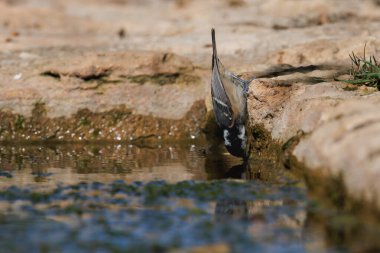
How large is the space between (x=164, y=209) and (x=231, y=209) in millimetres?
494

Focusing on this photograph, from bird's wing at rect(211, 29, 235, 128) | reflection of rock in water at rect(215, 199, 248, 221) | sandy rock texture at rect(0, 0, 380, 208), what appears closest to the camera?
reflection of rock in water at rect(215, 199, 248, 221)

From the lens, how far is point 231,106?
8.45m

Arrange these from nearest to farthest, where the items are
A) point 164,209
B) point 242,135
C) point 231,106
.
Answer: point 164,209, point 231,106, point 242,135

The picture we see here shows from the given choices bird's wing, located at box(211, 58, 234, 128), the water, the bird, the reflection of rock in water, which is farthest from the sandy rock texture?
the reflection of rock in water

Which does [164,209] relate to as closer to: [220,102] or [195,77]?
[220,102]

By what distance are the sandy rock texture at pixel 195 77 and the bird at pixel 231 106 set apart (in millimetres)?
126

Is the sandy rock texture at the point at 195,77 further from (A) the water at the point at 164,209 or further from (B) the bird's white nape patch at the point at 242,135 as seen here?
(A) the water at the point at 164,209

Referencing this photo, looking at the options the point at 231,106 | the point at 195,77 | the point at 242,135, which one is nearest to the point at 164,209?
the point at 231,106

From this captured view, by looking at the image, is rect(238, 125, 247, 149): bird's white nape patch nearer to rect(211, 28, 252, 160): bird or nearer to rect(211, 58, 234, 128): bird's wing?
rect(211, 28, 252, 160): bird

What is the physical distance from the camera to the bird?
27.5ft

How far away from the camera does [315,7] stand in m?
14.1

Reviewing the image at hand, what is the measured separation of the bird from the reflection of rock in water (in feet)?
6.35

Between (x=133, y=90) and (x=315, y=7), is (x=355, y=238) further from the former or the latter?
(x=315, y=7)

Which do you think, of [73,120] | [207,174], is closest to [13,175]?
[207,174]
